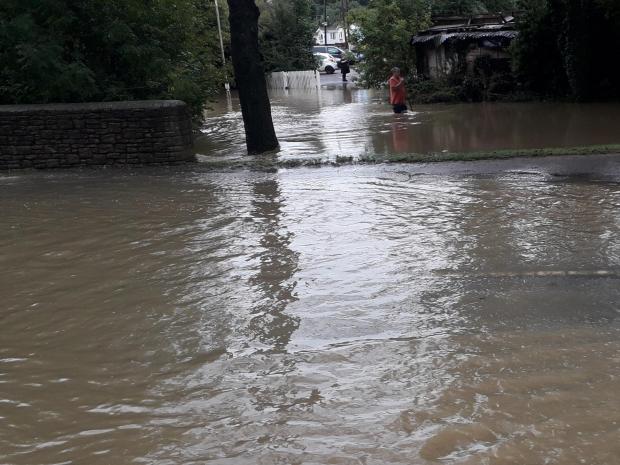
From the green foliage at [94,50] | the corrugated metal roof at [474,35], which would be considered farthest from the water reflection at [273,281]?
the corrugated metal roof at [474,35]

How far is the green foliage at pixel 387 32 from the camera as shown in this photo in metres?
27.8

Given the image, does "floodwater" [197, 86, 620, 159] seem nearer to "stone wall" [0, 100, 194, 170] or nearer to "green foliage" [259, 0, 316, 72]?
"stone wall" [0, 100, 194, 170]

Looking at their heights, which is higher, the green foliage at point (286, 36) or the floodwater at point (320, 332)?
the green foliage at point (286, 36)

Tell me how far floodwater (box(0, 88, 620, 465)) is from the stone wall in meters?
4.02

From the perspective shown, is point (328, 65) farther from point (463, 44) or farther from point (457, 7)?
point (463, 44)

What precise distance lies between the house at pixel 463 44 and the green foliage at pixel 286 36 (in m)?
19.9

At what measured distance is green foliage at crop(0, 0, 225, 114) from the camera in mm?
14320

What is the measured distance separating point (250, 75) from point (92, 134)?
3.30 meters

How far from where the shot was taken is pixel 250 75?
14.5 meters

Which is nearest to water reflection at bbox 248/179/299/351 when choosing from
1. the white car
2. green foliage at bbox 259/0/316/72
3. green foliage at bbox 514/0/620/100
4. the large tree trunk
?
the large tree trunk

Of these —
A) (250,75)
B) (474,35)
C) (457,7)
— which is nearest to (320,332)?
(250,75)

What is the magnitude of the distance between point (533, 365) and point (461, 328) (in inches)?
29.8

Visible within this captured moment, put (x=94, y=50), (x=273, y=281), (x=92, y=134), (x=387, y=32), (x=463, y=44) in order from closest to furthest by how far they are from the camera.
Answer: (x=273, y=281)
(x=92, y=134)
(x=94, y=50)
(x=463, y=44)
(x=387, y=32)

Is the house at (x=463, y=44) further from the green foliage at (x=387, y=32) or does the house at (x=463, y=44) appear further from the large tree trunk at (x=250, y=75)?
the large tree trunk at (x=250, y=75)
